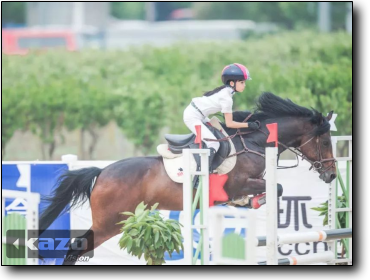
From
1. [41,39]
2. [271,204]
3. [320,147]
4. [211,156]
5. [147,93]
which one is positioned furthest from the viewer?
[41,39]

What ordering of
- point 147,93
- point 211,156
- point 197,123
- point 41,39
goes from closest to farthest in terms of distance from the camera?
point 211,156 → point 197,123 → point 147,93 → point 41,39

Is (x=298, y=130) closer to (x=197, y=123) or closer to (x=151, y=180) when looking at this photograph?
(x=197, y=123)

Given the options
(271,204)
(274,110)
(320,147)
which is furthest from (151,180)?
(271,204)

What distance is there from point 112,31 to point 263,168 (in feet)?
112

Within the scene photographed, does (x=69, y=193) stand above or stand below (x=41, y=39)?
below

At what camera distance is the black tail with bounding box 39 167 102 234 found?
6.39 metres

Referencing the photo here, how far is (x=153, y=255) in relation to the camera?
552 cm

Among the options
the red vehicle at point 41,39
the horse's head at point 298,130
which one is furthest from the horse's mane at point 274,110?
the red vehicle at point 41,39

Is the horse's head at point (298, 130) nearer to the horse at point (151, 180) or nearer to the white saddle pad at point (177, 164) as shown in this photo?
the horse at point (151, 180)

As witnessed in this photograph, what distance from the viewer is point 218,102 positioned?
20.8 ft

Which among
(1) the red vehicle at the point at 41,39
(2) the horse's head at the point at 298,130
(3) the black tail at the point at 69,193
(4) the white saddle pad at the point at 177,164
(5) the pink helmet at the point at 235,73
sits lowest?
(3) the black tail at the point at 69,193

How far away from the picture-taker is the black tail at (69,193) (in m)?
6.39

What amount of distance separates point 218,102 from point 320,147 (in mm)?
949

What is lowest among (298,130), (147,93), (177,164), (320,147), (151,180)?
(151,180)
